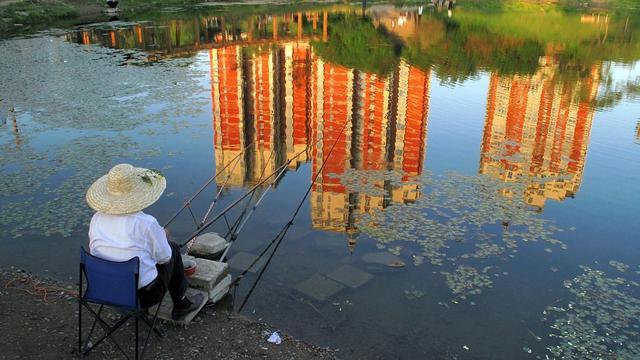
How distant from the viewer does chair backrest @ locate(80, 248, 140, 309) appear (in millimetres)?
4262

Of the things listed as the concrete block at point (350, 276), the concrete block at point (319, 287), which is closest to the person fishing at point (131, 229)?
the concrete block at point (319, 287)

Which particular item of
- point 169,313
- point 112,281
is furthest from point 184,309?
point 112,281

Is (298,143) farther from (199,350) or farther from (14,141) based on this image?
(199,350)

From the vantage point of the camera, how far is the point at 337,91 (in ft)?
56.3

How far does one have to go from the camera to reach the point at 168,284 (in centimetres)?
494

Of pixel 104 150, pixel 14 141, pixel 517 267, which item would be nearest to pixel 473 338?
pixel 517 267

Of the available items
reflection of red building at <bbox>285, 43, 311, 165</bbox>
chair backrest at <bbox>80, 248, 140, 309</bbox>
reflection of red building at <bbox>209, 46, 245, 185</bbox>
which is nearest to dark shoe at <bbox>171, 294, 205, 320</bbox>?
chair backrest at <bbox>80, 248, 140, 309</bbox>

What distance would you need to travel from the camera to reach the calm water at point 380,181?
6.19m

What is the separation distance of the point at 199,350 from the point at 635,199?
8.56 meters

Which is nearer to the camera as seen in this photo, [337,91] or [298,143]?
[298,143]

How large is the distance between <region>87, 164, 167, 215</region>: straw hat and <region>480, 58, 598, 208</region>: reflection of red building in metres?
6.91

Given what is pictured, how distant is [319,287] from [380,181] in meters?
3.80

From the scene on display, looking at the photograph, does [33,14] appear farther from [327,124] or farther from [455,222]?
[455,222]

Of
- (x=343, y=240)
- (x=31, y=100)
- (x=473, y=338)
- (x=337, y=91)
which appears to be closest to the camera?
(x=473, y=338)
